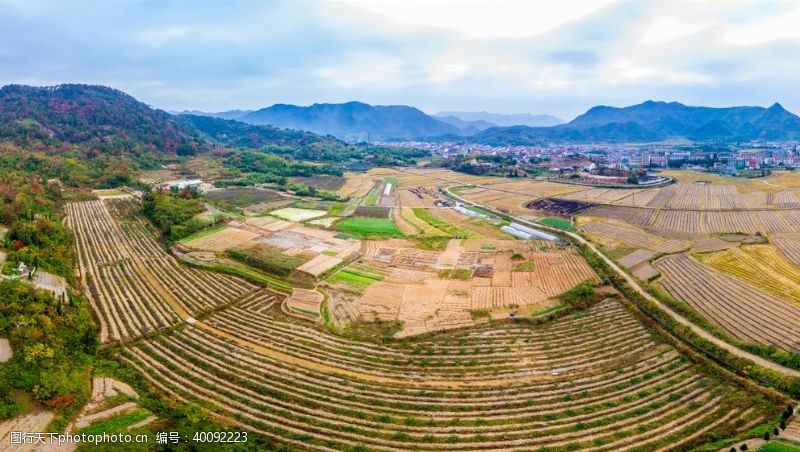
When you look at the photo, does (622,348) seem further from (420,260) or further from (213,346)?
(213,346)

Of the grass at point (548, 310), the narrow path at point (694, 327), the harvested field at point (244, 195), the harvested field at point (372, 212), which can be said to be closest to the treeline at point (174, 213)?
the harvested field at point (244, 195)

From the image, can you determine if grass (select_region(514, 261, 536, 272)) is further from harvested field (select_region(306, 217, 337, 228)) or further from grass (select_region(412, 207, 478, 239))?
harvested field (select_region(306, 217, 337, 228))

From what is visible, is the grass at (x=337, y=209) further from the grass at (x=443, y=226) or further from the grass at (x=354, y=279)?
the grass at (x=354, y=279)

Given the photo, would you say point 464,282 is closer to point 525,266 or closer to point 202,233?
point 525,266

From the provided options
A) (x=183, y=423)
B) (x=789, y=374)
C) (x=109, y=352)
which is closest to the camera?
(x=183, y=423)

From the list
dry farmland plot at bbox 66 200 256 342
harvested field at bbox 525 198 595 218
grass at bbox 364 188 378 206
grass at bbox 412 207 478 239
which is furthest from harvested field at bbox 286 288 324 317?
harvested field at bbox 525 198 595 218

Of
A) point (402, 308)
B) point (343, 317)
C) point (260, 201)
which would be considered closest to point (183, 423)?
point (343, 317)

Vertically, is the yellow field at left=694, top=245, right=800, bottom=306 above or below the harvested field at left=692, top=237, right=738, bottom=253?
below
